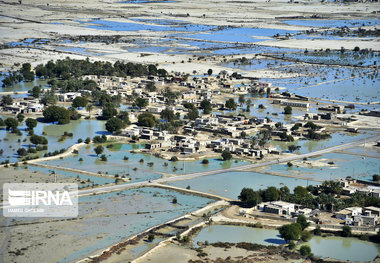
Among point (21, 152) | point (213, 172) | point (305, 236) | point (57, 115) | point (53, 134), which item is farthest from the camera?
point (57, 115)

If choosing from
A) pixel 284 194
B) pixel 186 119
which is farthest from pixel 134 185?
pixel 186 119

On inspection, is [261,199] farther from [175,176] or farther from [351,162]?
[351,162]

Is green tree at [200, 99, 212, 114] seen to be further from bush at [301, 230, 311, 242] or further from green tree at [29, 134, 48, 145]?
bush at [301, 230, 311, 242]

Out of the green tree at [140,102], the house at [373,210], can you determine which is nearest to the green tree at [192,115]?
the green tree at [140,102]

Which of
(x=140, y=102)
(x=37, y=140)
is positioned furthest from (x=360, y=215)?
(x=140, y=102)

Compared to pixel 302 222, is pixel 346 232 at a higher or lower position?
lower

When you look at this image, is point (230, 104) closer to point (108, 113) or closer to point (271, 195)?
point (108, 113)
